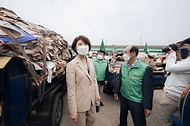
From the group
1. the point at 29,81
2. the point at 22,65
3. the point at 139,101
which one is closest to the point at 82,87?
the point at 29,81

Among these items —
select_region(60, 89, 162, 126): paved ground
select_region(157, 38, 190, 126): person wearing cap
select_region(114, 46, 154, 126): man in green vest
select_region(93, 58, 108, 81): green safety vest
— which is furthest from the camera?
select_region(93, 58, 108, 81): green safety vest

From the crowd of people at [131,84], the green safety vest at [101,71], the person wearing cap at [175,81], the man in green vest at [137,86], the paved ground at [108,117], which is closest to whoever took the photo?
the crowd of people at [131,84]

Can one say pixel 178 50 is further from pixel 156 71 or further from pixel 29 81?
pixel 29 81

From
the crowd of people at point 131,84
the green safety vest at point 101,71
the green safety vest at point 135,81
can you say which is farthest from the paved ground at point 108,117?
the green safety vest at point 135,81

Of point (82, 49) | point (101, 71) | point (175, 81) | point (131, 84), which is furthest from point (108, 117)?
point (82, 49)

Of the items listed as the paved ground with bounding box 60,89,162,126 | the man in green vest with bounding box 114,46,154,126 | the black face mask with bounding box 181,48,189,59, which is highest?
the black face mask with bounding box 181,48,189,59

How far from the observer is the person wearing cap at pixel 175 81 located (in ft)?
5.00

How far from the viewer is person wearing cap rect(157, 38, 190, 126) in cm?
152

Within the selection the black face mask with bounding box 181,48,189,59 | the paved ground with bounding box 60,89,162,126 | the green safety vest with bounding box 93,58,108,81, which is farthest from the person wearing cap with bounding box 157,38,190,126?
the green safety vest with bounding box 93,58,108,81

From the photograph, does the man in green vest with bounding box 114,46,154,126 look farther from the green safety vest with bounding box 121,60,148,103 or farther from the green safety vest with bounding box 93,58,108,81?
the green safety vest with bounding box 93,58,108,81

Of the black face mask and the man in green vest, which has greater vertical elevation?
the black face mask

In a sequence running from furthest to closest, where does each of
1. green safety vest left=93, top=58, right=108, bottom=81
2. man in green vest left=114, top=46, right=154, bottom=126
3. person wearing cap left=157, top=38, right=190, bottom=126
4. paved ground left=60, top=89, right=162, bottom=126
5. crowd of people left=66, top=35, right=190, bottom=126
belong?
green safety vest left=93, top=58, right=108, bottom=81 < paved ground left=60, top=89, right=162, bottom=126 < man in green vest left=114, top=46, right=154, bottom=126 < person wearing cap left=157, top=38, right=190, bottom=126 < crowd of people left=66, top=35, right=190, bottom=126

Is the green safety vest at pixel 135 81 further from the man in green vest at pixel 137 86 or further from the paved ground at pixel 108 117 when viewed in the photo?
the paved ground at pixel 108 117

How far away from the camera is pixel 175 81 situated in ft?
5.31
